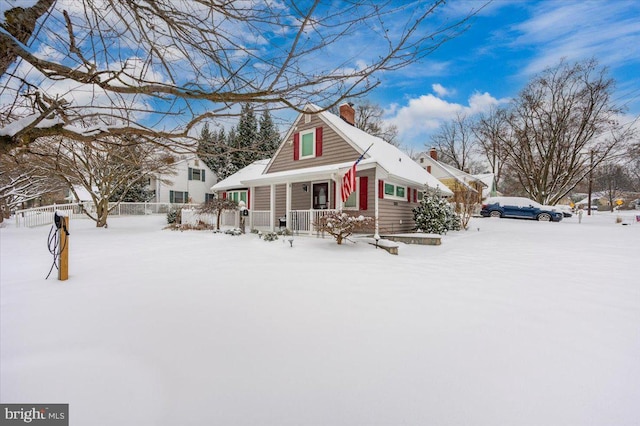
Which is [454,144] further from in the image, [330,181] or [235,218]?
[235,218]

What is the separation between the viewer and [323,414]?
1.62 meters

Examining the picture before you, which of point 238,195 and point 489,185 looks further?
point 489,185

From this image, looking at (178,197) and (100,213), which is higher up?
(178,197)

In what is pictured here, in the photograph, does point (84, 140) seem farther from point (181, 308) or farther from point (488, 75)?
point (488, 75)

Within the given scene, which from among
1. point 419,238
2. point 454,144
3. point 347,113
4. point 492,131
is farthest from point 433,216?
point 454,144

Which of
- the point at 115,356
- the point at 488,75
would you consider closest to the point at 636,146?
the point at 488,75

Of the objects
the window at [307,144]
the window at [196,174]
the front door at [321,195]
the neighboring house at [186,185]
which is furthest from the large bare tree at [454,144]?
the window at [196,174]

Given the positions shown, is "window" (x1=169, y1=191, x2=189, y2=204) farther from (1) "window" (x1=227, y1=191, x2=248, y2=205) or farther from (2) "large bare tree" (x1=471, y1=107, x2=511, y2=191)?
(2) "large bare tree" (x1=471, y1=107, x2=511, y2=191)

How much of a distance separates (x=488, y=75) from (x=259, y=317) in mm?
6586

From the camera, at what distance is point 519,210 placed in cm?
1986

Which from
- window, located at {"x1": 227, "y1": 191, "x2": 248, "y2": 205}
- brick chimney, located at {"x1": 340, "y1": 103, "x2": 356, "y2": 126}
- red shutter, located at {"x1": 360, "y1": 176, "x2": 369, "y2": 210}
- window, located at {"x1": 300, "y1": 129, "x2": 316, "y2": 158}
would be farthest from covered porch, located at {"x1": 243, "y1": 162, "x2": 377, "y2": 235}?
brick chimney, located at {"x1": 340, "y1": 103, "x2": 356, "y2": 126}

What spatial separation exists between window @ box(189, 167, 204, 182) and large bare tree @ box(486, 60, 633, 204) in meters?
29.8

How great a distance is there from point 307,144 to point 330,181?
7.57 ft

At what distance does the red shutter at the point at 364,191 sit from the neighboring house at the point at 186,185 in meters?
19.7
